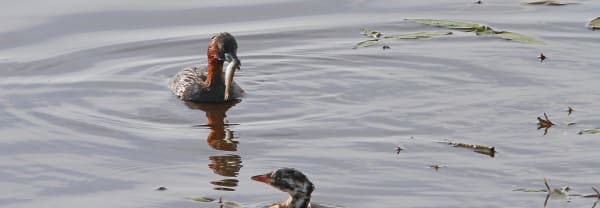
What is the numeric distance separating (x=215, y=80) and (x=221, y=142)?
2492 millimetres

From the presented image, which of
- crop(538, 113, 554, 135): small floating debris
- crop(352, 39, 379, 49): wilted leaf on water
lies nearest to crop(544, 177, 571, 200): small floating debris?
crop(538, 113, 554, 135): small floating debris

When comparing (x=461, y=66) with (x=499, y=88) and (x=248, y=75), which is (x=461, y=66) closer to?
(x=499, y=88)

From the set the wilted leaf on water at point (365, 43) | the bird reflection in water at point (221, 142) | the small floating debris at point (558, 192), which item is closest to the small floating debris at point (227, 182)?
the bird reflection in water at point (221, 142)

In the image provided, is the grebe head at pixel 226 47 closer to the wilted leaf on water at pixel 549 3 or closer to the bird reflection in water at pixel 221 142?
the bird reflection in water at pixel 221 142

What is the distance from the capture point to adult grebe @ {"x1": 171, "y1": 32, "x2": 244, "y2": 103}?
16.0 metres

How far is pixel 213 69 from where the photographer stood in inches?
656

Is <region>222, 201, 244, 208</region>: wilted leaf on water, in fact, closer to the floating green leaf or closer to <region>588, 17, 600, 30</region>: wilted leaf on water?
the floating green leaf

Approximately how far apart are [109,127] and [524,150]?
4.33 meters

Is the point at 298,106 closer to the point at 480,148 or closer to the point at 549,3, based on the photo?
the point at 480,148

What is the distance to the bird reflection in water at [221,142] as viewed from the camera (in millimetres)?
12648

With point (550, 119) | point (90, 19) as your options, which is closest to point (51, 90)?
point (90, 19)

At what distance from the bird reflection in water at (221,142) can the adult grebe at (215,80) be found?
0.13 m

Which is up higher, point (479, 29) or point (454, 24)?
point (454, 24)

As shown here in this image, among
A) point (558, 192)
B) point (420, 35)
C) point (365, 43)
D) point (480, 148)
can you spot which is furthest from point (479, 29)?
point (558, 192)
